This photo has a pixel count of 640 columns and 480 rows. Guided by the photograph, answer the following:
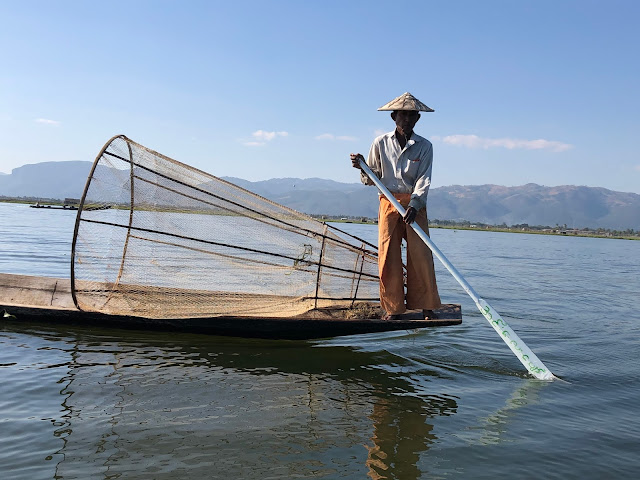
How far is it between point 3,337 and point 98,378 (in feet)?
6.65

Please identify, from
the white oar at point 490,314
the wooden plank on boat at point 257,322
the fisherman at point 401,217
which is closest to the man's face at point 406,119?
the fisherman at point 401,217

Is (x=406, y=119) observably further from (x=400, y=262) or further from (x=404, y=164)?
(x=400, y=262)

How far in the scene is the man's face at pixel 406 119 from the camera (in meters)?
5.47

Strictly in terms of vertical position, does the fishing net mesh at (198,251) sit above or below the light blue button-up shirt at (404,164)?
below

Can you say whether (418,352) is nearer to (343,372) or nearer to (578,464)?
(343,372)

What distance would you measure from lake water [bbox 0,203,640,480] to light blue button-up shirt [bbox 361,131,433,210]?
1975 millimetres

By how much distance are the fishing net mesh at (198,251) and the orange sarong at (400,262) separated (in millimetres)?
623

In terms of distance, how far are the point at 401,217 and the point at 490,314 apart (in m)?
1.33

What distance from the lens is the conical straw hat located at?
5348 millimetres

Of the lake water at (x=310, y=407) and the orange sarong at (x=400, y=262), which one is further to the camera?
the orange sarong at (x=400, y=262)

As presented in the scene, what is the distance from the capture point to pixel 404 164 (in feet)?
18.4

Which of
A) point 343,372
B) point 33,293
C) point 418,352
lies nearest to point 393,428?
point 343,372

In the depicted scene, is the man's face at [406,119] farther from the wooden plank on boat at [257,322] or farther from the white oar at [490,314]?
the wooden plank on boat at [257,322]

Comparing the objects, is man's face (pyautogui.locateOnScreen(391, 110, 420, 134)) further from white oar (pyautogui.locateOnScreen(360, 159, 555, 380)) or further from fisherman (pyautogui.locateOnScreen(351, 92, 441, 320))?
white oar (pyautogui.locateOnScreen(360, 159, 555, 380))
